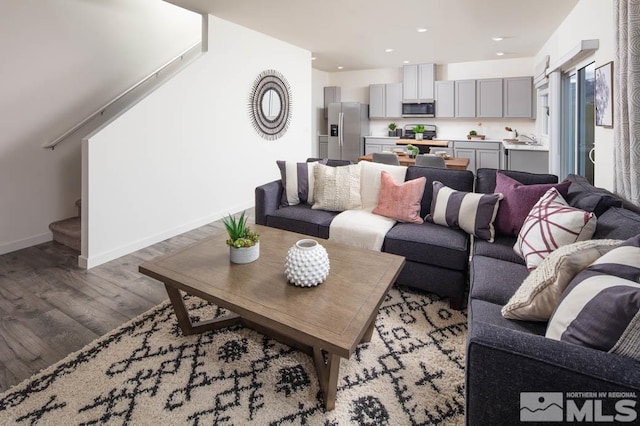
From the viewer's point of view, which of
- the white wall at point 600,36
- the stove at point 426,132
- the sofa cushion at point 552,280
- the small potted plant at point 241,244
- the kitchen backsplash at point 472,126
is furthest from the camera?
the stove at point 426,132

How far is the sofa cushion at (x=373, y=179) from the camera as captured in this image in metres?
3.12

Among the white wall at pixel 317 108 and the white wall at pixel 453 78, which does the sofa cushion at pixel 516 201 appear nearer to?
the white wall at pixel 453 78

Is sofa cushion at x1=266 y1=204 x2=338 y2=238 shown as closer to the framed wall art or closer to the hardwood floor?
the hardwood floor

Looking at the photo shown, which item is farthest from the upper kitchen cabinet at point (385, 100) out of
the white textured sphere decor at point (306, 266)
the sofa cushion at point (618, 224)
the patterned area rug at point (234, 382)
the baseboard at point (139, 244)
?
the white textured sphere decor at point (306, 266)

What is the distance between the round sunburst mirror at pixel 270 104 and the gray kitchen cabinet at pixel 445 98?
342cm

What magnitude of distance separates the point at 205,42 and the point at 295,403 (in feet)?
13.2

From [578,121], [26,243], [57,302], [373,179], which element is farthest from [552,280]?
[26,243]

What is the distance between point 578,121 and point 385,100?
446 cm

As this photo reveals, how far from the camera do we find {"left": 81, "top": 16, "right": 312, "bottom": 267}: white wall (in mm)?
3301

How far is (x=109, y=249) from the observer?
3354mm

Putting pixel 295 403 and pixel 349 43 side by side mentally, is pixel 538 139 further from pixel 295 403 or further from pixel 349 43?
pixel 295 403

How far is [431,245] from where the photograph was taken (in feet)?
8.11

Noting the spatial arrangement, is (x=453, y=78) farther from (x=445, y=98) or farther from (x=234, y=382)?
(x=234, y=382)

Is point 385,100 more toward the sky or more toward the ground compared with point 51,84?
more toward the sky
